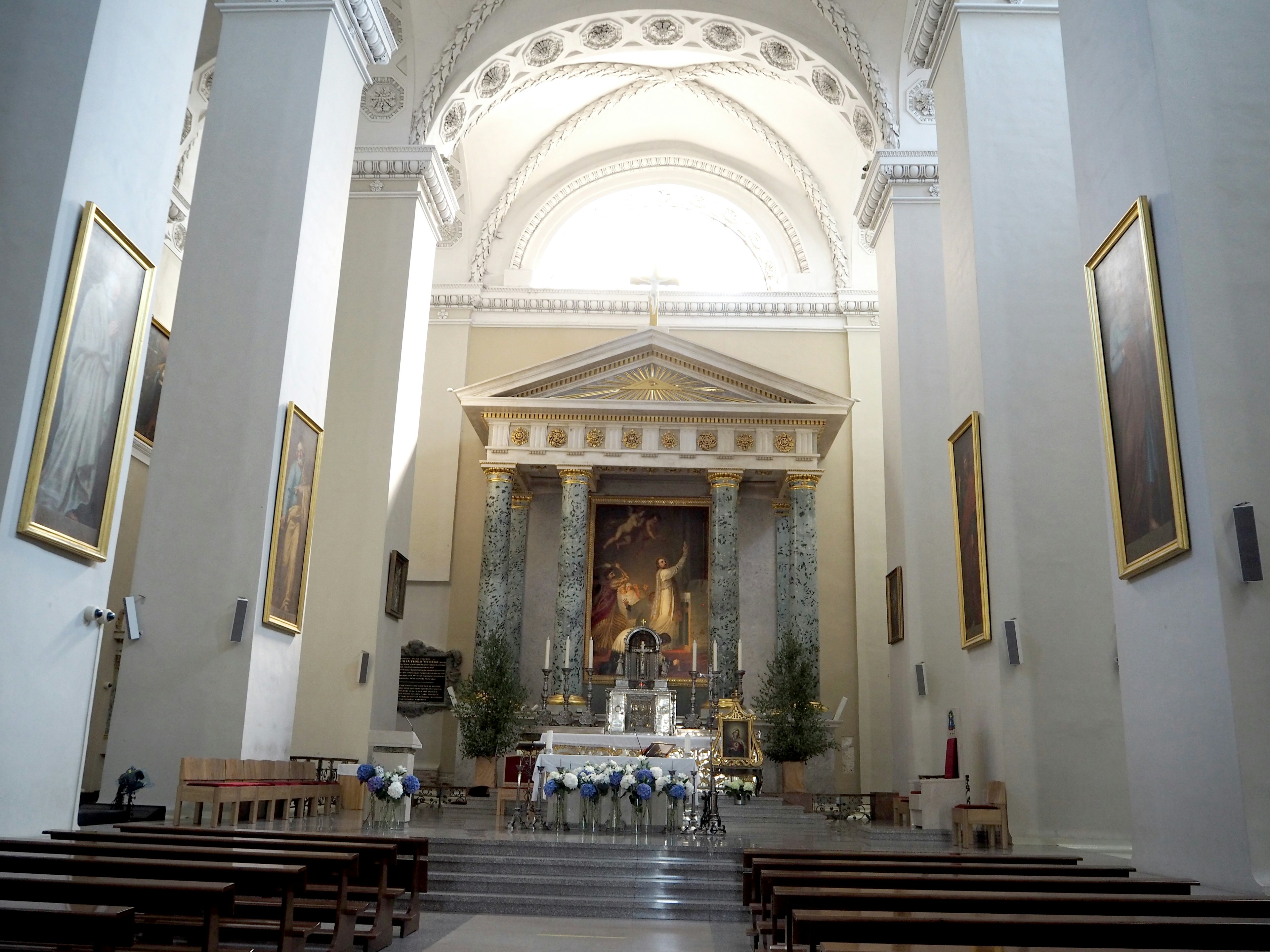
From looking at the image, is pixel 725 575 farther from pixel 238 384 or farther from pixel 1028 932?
pixel 1028 932

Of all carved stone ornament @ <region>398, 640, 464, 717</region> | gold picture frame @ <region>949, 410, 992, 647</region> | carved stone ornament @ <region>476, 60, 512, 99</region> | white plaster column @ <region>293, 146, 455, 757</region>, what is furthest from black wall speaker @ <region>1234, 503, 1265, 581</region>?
carved stone ornament @ <region>398, 640, 464, 717</region>

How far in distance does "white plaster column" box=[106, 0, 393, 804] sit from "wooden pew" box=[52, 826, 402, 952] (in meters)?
3.22

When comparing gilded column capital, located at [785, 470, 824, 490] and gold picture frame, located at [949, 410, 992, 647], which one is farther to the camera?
gilded column capital, located at [785, 470, 824, 490]

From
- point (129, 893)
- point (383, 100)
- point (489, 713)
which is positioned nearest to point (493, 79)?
point (383, 100)

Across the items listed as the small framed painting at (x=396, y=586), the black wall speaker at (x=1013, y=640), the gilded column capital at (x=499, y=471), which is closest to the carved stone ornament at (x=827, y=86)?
the gilded column capital at (x=499, y=471)

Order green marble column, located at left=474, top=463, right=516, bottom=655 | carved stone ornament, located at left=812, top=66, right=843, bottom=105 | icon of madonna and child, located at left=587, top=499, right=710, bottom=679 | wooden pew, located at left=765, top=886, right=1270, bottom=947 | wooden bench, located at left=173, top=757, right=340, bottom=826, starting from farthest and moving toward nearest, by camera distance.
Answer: icon of madonna and child, located at left=587, top=499, right=710, bottom=679
green marble column, located at left=474, top=463, right=516, bottom=655
carved stone ornament, located at left=812, top=66, right=843, bottom=105
wooden bench, located at left=173, top=757, right=340, bottom=826
wooden pew, located at left=765, top=886, right=1270, bottom=947

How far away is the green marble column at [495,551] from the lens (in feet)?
51.0

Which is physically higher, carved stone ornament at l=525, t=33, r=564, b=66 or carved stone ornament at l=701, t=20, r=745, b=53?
carved stone ornament at l=701, t=20, r=745, b=53

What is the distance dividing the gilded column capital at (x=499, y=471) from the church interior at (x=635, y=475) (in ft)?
0.50

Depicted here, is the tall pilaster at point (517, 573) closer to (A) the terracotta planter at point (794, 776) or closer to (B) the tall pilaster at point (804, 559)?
(B) the tall pilaster at point (804, 559)

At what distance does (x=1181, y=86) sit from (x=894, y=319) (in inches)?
297

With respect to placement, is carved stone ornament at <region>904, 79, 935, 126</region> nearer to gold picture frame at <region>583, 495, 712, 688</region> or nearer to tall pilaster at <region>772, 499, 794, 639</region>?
tall pilaster at <region>772, 499, 794, 639</region>

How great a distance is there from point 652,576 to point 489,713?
4.42m

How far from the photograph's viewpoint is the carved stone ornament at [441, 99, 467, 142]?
1462 cm
